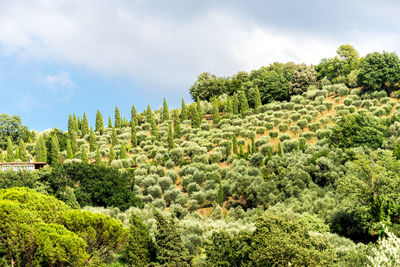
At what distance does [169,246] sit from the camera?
2909 cm

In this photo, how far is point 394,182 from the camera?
34219mm

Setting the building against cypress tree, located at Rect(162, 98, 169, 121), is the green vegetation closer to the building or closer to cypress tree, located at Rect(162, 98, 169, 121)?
cypress tree, located at Rect(162, 98, 169, 121)

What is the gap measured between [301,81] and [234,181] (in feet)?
123

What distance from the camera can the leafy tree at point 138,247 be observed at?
29562mm

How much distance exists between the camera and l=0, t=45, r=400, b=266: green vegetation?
85.6ft

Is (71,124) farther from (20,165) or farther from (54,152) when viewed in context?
(20,165)

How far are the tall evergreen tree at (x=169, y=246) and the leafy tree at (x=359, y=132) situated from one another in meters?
29.9

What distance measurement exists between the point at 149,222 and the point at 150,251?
728 centimetres

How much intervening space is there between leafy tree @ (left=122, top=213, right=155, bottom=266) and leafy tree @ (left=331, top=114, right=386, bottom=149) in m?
30.8

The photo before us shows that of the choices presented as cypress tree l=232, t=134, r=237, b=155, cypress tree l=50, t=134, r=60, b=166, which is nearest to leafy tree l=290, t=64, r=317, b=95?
cypress tree l=232, t=134, r=237, b=155

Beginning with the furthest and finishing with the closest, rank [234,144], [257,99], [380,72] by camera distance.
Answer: [257,99], [380,72], [234,144]

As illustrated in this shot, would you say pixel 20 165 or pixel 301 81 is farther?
pixel 301 81

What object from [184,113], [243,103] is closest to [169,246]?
[243,103]

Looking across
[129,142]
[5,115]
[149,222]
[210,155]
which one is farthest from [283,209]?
[5,115]
